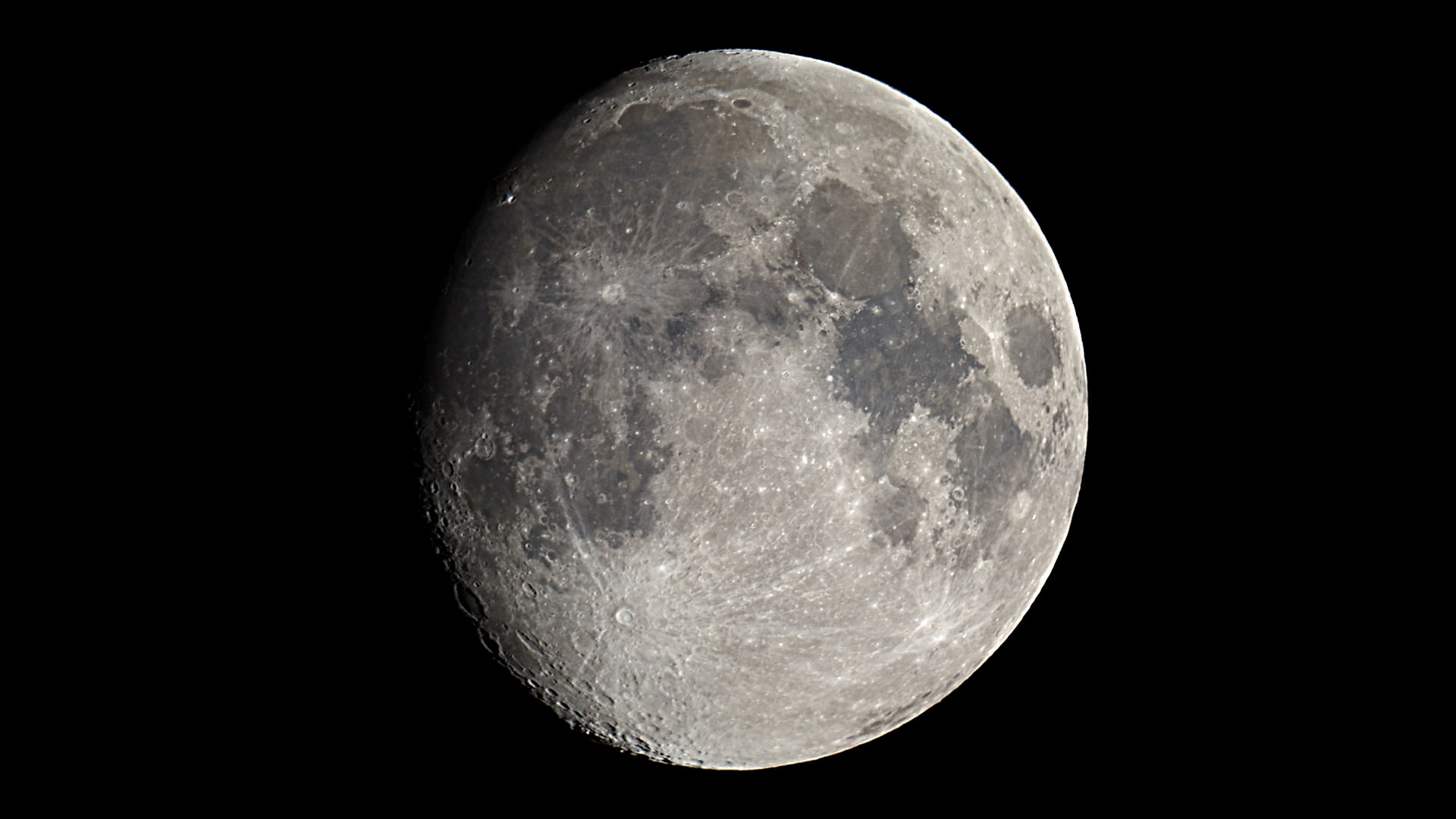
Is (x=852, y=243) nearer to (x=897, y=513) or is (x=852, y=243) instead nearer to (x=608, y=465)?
(x=897, y=513)

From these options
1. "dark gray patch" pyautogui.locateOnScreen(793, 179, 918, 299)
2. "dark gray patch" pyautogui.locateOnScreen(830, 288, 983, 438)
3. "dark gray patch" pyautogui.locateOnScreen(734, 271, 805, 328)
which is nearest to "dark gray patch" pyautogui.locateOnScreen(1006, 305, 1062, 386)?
"dark gray patch" pyautogui.locateOnScreen(830, 288, 983, 438)

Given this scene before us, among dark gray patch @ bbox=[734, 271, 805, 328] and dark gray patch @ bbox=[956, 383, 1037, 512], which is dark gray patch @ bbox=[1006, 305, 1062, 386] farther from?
dark gray patch @ bbox=[734, 271, 805, 328]

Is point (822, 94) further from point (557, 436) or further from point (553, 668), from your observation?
point (553, 668)

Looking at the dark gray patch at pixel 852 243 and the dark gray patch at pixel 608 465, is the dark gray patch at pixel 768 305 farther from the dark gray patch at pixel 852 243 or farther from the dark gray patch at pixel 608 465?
the dark gray patch at pixel 608 465

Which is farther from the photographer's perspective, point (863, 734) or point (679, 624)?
point (863, 734)

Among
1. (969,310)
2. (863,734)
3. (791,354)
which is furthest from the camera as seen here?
(863,734)

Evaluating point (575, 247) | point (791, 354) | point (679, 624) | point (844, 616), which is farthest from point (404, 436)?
point (844, 616)
